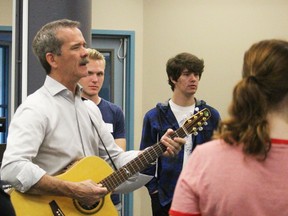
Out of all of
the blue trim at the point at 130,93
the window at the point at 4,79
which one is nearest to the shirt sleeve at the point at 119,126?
the blue trim at the point at 130,93

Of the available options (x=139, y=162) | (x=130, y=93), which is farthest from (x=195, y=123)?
(x=130, y=93)

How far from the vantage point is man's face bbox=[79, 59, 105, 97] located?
11.1ft

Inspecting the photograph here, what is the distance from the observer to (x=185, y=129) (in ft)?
A: 8.69

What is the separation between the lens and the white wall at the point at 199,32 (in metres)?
4.72

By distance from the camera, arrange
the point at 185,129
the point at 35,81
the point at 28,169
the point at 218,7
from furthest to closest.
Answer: the point at 218,7 < the point at 35,81 < the point at 185,129 < the point at 28,169

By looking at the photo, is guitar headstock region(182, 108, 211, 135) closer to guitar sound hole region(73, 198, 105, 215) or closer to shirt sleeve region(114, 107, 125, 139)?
guitar sound hole region(73, 198, 105, 215)

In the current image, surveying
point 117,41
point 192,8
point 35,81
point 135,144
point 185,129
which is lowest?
point 135,144

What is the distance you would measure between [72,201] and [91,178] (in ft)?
0.45

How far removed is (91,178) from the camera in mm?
2498

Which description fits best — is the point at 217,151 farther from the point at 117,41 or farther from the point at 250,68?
the point at 117,41

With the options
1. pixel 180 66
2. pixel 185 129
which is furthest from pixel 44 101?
pixel 180 66

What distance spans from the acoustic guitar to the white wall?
6.81 ft

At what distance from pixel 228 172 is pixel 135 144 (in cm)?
354

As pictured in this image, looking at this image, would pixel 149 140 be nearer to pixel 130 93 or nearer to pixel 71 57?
pixel 71 57
